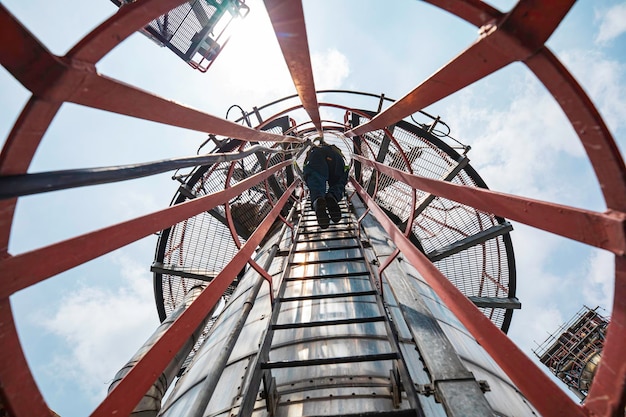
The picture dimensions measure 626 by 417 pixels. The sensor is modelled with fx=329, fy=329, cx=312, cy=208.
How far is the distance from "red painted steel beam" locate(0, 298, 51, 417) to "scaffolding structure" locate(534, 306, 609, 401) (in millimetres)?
19431

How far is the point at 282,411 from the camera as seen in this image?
2.35 meters

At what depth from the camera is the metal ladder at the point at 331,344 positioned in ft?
7.57

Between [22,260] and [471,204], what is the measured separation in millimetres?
2323

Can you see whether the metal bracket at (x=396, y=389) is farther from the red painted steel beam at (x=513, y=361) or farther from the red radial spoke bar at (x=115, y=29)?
the red radial spoke bar at (x=115, y=29)

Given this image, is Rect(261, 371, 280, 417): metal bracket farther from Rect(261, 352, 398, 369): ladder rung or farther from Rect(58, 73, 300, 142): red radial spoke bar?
Rect(58, 73, 300, 142): red radial spoke bar

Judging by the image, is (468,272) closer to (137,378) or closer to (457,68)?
(457,68)

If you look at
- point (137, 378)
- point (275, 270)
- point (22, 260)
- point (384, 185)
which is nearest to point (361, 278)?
point (275, 270)

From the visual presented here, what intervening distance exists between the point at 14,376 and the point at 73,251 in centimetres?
50

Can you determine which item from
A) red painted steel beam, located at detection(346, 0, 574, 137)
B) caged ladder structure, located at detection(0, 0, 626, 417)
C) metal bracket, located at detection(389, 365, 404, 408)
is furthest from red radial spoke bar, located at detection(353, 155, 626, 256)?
metal bracket, located at detection(389, 365, 404, 408)

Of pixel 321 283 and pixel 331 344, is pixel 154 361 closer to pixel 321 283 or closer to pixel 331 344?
pixel 331 344

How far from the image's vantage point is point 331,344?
3014 millimetres

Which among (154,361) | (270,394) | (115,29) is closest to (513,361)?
(270,394)

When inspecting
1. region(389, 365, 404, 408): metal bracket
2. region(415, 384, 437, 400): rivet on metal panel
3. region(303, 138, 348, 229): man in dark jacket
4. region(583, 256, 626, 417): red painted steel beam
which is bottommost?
region(583, 256, 626, 417): red painted steel beam

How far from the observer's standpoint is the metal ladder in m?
2.31
